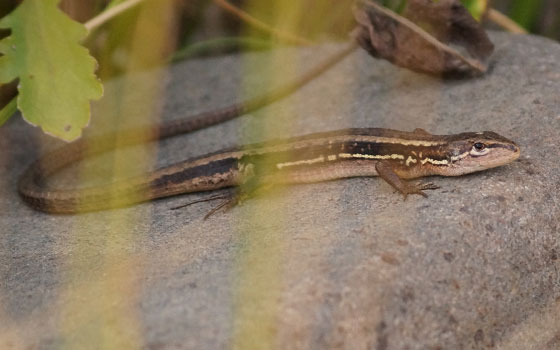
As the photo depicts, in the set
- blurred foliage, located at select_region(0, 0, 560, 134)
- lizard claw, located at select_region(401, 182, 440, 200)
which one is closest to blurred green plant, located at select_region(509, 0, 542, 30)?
blurred foliage, located at select_region(0, 0, 560, 134)

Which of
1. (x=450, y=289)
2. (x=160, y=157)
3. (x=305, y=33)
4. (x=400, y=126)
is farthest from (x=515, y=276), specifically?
(x=305, y=33)

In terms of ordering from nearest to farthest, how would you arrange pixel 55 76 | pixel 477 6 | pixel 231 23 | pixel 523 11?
1. pixel 55 76
2. pixel 477 6
3. pixel 523 11
4. pixel 231 23

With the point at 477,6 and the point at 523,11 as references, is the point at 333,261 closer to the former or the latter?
the point at 477,6

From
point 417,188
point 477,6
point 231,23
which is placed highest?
point 477,6

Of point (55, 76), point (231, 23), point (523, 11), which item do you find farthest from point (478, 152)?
point (231, 23)

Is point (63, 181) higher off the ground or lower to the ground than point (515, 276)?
lower

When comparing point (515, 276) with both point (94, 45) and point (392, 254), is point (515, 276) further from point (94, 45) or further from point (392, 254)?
point (94, 45)

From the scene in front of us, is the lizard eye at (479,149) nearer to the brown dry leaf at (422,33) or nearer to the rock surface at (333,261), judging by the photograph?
the rock surface at (333,261)
